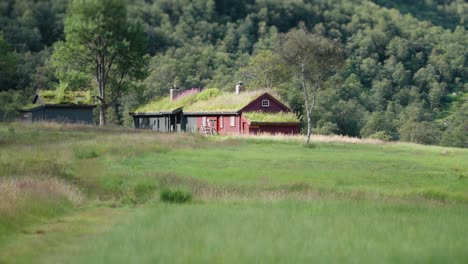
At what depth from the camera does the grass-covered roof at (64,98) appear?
71375mm

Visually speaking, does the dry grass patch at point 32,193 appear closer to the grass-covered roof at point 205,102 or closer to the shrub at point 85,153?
the shrub at point 85,153

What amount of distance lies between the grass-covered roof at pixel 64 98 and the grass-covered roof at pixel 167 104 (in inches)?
385

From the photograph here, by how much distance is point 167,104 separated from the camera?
80.5 metres

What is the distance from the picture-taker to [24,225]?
622 inches

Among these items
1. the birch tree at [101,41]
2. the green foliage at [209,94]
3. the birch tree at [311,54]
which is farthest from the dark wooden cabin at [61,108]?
the birch tree at [311,54]

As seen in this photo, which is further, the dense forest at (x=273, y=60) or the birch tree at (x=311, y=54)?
the dense forest at (x=273, y=60)

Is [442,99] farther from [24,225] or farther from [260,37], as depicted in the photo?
[24,225]

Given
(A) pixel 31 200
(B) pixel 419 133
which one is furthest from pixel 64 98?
(A) pixel 31 200

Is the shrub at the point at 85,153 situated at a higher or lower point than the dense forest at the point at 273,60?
lower

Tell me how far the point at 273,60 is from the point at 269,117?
31336 mm

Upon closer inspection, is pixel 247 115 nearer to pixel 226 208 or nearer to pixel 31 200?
pixel 226 208

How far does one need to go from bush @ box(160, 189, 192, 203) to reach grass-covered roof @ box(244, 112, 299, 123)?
144ft

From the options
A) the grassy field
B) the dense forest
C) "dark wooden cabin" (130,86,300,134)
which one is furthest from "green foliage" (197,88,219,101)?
the grassy field

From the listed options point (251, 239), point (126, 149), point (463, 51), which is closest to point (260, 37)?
point (463, 51)
